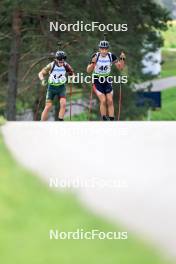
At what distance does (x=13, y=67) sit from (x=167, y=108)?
741 mm

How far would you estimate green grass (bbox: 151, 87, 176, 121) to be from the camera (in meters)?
4.18

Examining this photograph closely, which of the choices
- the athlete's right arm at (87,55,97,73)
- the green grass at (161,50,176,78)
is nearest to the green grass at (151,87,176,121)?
the green grass at (161,50,176,78)

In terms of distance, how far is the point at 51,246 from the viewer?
12.7 ft

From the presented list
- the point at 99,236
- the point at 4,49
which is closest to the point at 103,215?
the point at 99,236

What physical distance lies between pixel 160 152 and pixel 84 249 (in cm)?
54

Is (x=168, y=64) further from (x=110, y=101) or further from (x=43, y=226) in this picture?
(x=43, y=226)

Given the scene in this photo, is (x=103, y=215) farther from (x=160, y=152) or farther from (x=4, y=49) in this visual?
(x=4, y=49)

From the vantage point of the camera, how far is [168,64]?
14.0 feet

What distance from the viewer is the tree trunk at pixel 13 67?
420cm

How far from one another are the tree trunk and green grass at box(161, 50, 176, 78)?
687 mm

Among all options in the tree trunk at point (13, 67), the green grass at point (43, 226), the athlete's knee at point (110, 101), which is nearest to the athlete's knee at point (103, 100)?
the athlete's knee at point (110, 101)

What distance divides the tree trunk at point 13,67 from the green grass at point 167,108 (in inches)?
25.6

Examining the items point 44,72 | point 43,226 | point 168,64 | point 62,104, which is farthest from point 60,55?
point 43,226

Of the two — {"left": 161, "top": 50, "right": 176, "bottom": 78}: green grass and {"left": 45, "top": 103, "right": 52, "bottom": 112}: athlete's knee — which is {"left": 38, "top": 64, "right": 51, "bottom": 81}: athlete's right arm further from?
{"left": 161, "top": 50, "right": 176, "bottom": 78}: green grass
